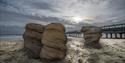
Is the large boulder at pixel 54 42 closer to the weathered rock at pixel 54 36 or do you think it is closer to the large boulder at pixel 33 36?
the weathered rock at pixel 54 36

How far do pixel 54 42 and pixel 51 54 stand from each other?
3.60 feet

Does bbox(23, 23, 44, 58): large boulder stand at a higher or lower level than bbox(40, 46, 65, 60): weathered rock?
higher

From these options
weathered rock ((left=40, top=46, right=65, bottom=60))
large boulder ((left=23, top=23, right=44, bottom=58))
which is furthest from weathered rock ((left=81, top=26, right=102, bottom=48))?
large boulder ((left=23, top=23, right=44, bottom=58))

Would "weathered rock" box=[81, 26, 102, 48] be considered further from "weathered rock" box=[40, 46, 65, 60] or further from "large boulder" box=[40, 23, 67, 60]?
"weathered rock" box=[40, 46, 65, 60]

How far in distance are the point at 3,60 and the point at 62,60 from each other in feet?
17.7

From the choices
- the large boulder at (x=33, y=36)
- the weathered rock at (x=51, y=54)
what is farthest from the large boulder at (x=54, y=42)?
the large boulder at (x=33, y=36)

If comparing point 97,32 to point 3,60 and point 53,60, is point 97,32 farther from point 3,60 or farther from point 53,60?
point 3,60

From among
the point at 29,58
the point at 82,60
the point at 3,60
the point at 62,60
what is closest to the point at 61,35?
the point at 62,60

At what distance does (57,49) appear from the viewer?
10102 millimetres

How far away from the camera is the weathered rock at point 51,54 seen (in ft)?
32.5

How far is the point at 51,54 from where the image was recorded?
9.92m

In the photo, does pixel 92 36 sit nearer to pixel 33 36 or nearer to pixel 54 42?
pixel 54 42

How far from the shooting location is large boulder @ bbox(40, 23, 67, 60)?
32.8 ft

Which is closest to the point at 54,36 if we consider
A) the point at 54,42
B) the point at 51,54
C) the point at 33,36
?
the point at 54,42
